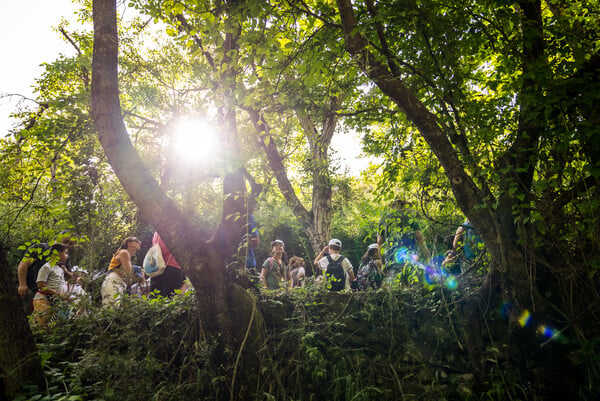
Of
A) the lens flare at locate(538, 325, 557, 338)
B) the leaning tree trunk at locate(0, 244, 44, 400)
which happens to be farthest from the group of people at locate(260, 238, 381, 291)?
the leaning tree trunk at locate(0, 244, 44, 400)

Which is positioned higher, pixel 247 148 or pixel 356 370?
pixel 247 148

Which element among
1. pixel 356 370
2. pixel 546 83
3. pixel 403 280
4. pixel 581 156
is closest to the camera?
pixel 546 83

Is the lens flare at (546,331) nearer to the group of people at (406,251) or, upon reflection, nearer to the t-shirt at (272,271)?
the group of people at (406,251)

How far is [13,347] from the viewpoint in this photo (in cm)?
257

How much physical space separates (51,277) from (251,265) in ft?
10.00

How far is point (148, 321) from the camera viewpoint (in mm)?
3660

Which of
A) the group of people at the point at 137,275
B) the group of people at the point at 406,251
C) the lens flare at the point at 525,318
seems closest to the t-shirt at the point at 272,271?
the group of people at the point at 137,275

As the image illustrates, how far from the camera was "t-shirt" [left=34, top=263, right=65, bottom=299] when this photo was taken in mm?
4629

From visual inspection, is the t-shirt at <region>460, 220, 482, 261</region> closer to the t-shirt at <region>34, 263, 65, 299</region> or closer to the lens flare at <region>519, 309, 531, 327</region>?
the lens flare at <region>519, 309, 531, 327</region>

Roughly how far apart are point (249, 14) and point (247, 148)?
7.77 metres

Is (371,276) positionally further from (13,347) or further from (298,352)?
(13,347)

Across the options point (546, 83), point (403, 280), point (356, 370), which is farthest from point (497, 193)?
point (356, 370)

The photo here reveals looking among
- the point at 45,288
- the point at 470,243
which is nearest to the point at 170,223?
the point at 45,288

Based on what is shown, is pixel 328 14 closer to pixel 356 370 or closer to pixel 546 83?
pixel 546 83
